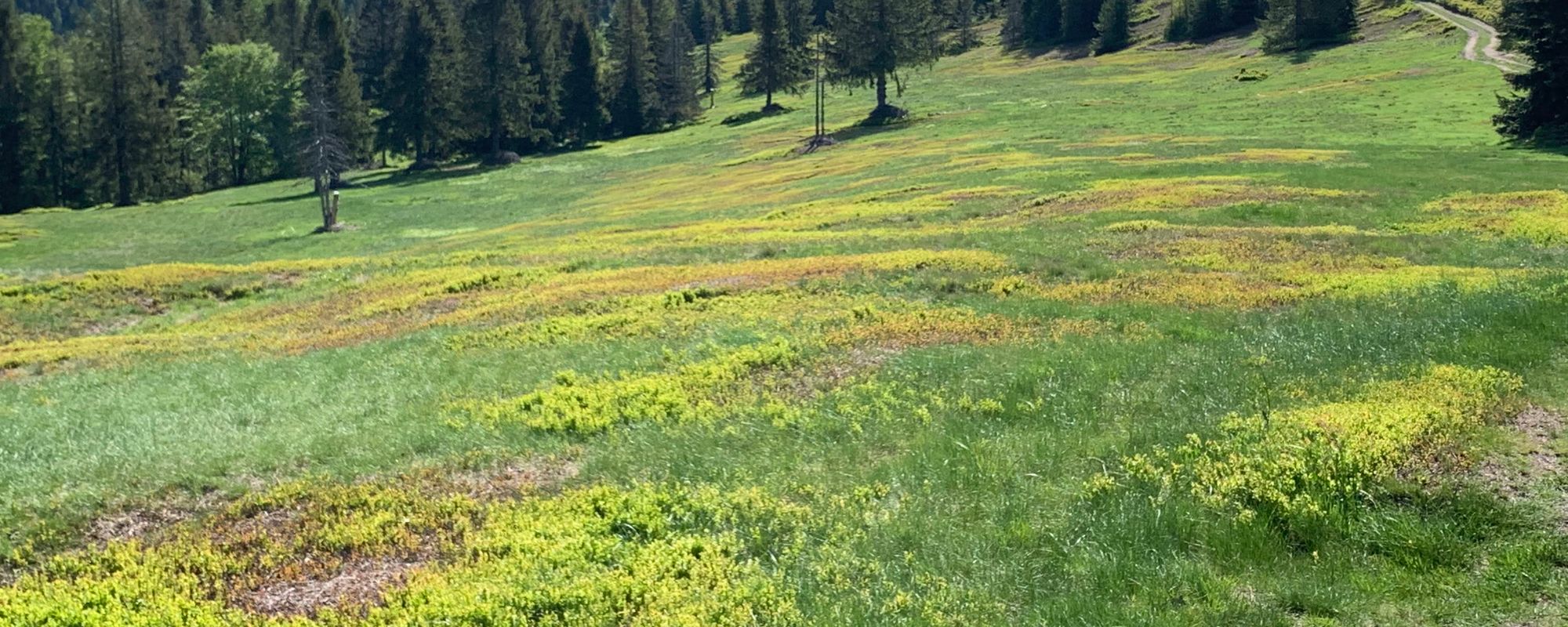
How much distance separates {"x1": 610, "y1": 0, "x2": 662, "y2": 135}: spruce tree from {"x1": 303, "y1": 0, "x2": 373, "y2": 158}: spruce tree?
25529mm

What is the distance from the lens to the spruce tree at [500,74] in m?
89.2

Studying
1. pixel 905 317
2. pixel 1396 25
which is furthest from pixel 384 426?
pixel 1396 25

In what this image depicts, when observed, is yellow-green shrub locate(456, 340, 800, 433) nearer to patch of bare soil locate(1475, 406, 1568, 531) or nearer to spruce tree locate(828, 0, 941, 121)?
patch of bare soil locate(1475, 406, 1568, 531)

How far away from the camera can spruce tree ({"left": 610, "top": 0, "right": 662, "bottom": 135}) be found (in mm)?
102188

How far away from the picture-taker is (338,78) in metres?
90.4

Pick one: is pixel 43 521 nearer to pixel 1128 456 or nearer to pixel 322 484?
pixel 322 484

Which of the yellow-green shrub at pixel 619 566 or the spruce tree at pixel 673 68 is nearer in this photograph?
the yellow-green shrub at pixel 619 566

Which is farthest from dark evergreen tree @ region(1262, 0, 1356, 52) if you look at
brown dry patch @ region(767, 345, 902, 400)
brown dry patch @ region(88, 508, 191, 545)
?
brown dry patch @ region(88, 508, 191, 545)

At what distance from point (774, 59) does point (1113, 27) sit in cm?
4586

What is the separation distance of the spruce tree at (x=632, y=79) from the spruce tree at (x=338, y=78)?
2553 centimetres

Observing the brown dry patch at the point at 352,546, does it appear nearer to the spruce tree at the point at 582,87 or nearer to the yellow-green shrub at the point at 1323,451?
the yellow-green shrub at the point at 1323,451

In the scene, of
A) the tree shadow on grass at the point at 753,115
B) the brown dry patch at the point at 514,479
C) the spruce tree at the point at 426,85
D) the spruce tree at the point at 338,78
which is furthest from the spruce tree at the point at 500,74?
the brown dry patch at the point at 514,479

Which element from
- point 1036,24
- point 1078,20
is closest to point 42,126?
point 1036,24

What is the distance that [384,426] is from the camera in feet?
38.0
